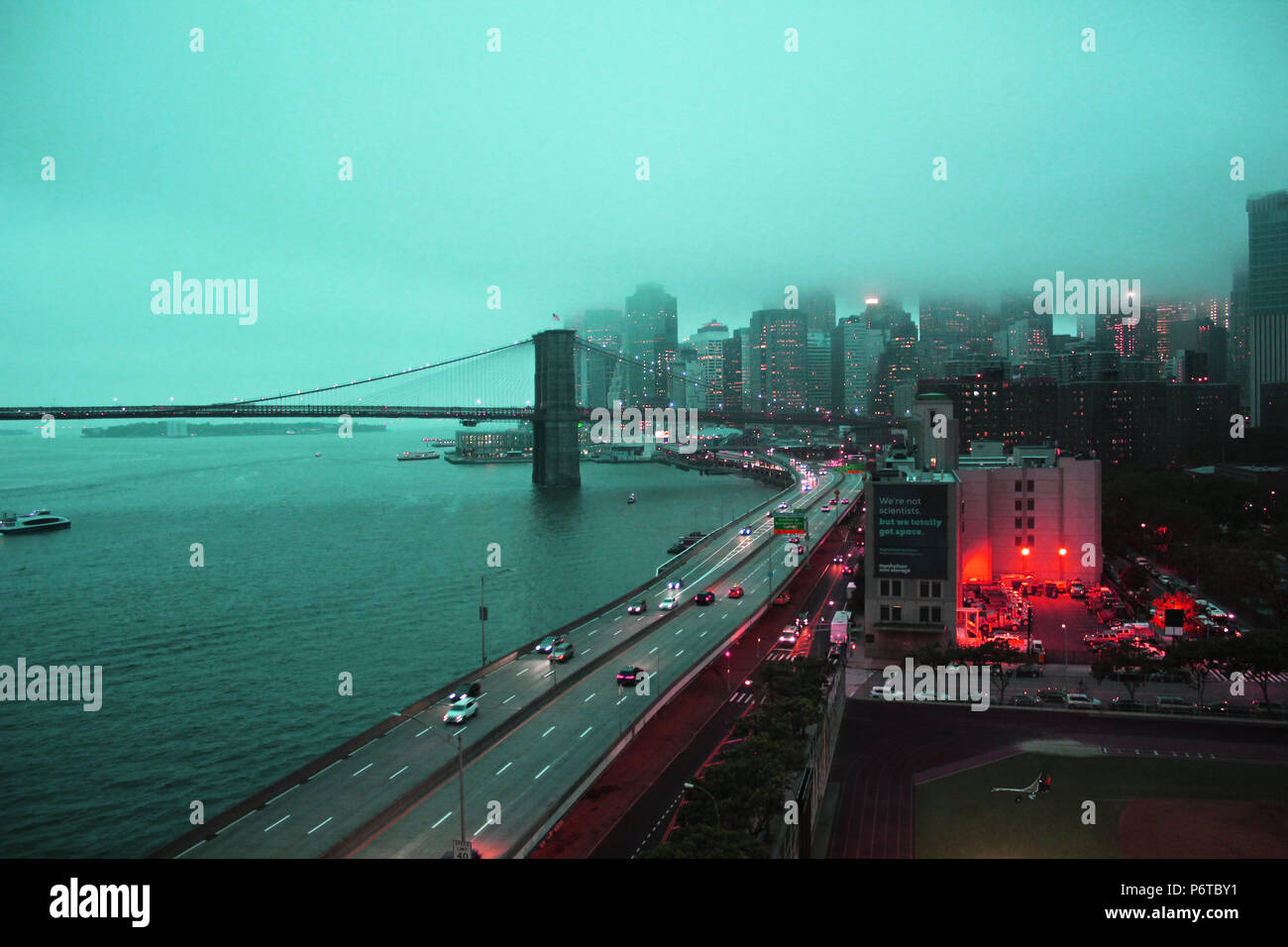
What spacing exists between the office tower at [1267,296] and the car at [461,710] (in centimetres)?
11269

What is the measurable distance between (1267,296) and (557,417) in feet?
309

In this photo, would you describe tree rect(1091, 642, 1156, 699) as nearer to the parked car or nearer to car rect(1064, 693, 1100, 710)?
the parked car

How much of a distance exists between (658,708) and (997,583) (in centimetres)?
1961

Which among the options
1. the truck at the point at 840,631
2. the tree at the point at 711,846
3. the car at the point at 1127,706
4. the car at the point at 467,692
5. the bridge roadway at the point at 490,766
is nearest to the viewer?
the tree at the point at 711,846

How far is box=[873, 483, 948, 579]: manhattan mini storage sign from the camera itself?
85.6 ft

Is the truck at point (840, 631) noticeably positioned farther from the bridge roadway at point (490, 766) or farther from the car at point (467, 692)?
the car at point (467, 692)

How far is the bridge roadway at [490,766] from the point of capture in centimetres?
1275

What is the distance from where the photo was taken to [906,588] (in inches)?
1045

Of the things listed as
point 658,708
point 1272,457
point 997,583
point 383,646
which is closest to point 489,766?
point 658,708

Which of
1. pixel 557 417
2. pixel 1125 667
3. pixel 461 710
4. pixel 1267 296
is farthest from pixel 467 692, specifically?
pixel 1267 296

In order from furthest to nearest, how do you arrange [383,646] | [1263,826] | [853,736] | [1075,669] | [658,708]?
[383,646] < [1075,669] < [658,708] < [853,736] < [1263,826]

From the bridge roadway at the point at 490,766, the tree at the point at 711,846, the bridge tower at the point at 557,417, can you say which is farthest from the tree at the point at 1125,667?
the bridge tower at the point at 557,417

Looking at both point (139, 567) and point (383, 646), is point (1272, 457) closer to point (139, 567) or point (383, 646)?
point (383, 646)
